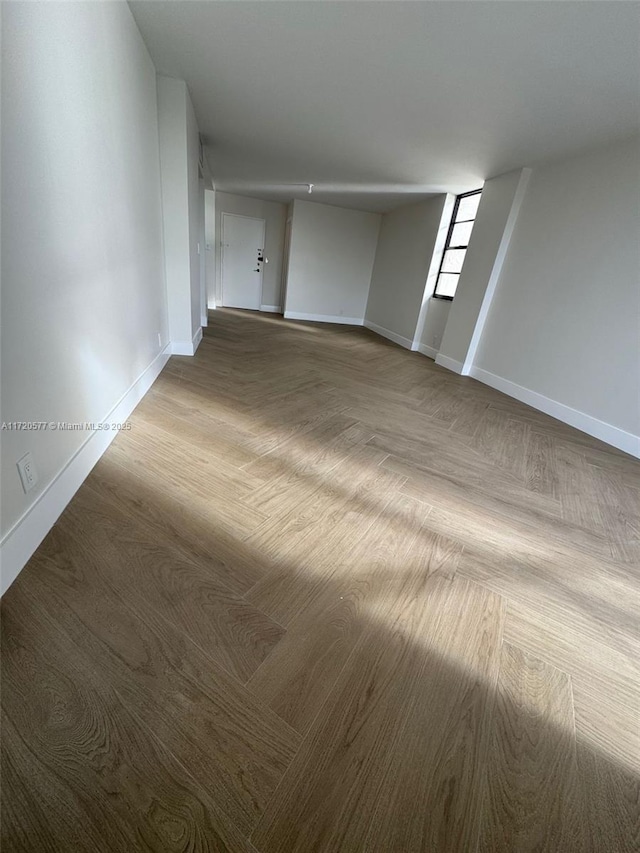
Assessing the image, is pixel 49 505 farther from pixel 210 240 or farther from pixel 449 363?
pixel 210 240

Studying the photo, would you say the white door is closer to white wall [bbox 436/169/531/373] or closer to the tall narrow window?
the tall narrow window

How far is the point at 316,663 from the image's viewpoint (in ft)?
2.95

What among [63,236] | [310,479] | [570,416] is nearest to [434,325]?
[570,416]

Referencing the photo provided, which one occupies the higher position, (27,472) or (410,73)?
(410,73)

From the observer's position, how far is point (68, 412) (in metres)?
1.34

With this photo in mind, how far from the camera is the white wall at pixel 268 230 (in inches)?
264

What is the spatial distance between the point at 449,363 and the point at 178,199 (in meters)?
3.66

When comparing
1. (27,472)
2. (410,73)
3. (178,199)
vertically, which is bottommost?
(27,472)

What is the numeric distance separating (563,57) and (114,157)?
8.42 feet

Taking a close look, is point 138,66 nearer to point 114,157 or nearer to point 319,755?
point 114,157

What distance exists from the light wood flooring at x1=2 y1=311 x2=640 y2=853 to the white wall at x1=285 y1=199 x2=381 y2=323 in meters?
5.98

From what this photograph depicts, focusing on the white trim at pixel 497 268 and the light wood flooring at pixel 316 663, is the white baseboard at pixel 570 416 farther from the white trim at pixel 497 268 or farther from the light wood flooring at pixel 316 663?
the light wood flooring at pixel 316 663

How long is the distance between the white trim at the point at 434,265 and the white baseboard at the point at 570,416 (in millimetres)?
1709

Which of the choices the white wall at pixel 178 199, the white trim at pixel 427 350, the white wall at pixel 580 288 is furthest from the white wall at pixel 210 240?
the white wall at pixel 580 288
